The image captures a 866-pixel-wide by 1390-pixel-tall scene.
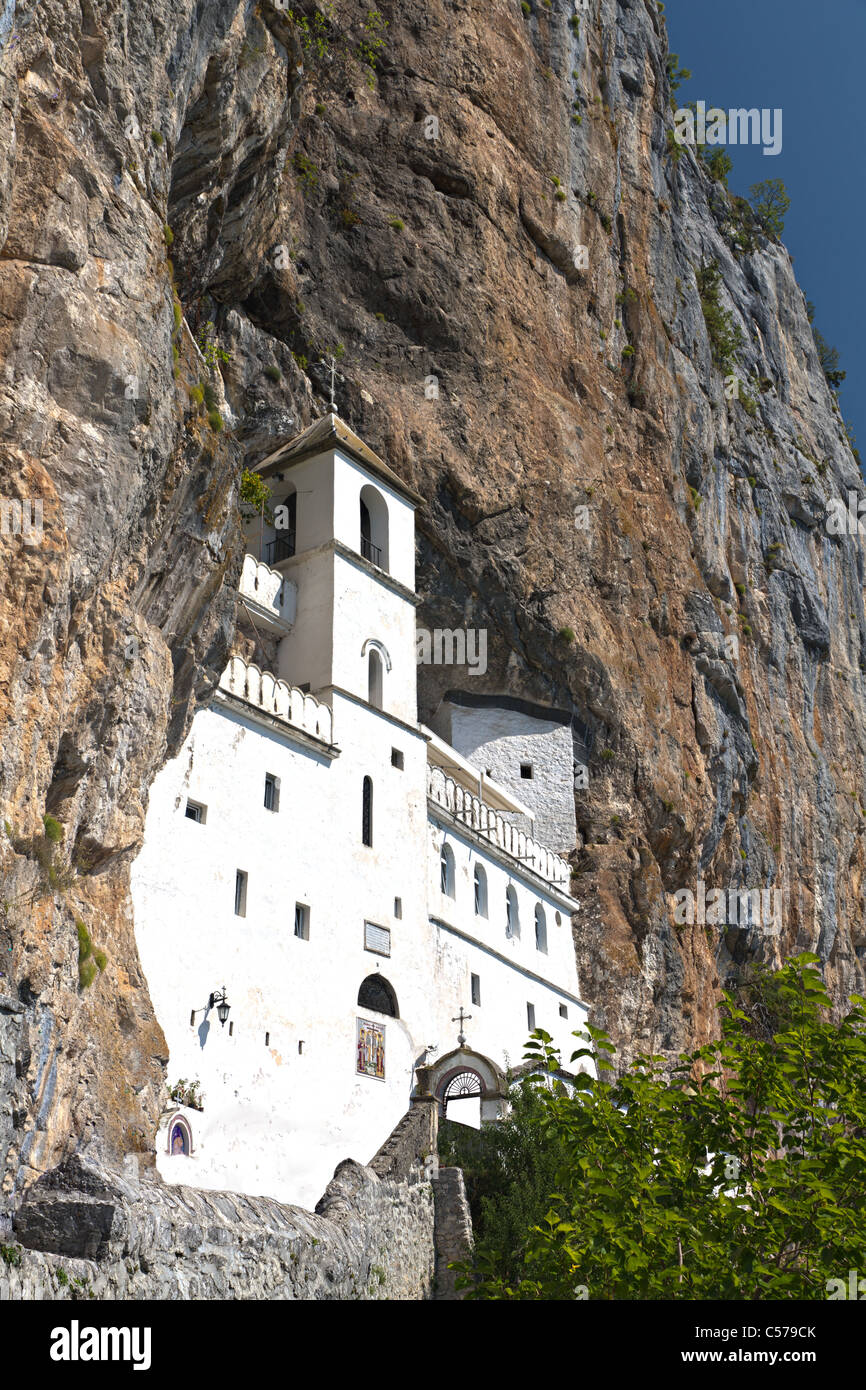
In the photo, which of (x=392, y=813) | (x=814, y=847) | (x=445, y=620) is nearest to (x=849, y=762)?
(x=814, y=847)

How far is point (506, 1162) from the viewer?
25.0 m

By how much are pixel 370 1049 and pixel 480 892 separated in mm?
7456

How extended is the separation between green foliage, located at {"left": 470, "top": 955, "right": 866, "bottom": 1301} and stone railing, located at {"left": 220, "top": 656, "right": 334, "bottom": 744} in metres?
11.4

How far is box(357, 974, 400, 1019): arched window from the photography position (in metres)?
27.2

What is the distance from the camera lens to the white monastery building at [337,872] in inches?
896

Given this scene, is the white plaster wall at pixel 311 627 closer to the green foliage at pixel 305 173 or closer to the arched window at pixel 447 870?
the arched window at pixel 447 870

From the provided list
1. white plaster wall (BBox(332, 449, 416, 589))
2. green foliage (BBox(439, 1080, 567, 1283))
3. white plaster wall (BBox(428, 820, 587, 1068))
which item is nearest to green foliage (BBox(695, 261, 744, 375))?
white plaster wall (BBox(332, 449, 416, 589))

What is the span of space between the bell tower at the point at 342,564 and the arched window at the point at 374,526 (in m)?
0.02

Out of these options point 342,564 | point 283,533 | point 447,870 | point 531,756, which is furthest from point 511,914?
point 283,533

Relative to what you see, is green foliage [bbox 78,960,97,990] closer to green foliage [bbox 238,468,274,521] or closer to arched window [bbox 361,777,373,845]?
arched window [bbox 361,777,373,845]

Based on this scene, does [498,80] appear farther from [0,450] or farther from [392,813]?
[0,450]

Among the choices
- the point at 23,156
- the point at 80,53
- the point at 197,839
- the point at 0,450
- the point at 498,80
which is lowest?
the point at 197,839

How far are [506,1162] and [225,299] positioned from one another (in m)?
19.2

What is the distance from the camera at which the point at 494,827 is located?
34312 millimetres
